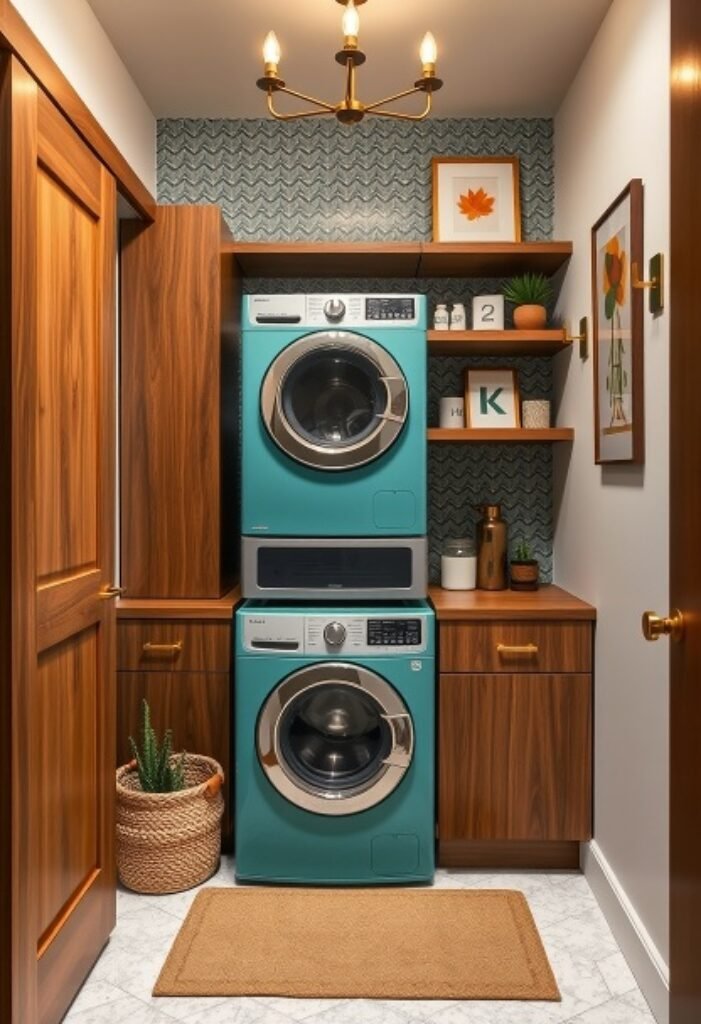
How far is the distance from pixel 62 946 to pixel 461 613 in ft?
4.51

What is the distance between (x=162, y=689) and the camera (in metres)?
2.62

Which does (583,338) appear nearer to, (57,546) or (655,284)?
(655,284)

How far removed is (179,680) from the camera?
2613mm

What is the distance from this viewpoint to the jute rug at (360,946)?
6.61ft

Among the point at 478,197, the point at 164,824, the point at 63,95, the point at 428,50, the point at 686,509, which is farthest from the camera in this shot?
the point at 478,197

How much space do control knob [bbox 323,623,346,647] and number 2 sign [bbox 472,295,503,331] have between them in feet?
3.98

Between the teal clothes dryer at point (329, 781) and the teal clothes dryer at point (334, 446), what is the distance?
16cm

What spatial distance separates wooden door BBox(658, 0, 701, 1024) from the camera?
3.92ft

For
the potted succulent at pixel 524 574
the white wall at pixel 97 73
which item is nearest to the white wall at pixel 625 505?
the potted succulent at pixel 524 574

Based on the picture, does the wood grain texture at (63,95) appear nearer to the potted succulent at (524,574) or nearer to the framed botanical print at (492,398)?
the framed botanical print at (492,398)

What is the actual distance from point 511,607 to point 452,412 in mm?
797

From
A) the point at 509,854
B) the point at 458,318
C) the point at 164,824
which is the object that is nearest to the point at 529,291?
the point at 458,318

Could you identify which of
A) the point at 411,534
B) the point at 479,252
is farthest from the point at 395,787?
the point at 479,252

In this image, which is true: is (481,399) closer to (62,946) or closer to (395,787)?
(395,787)
